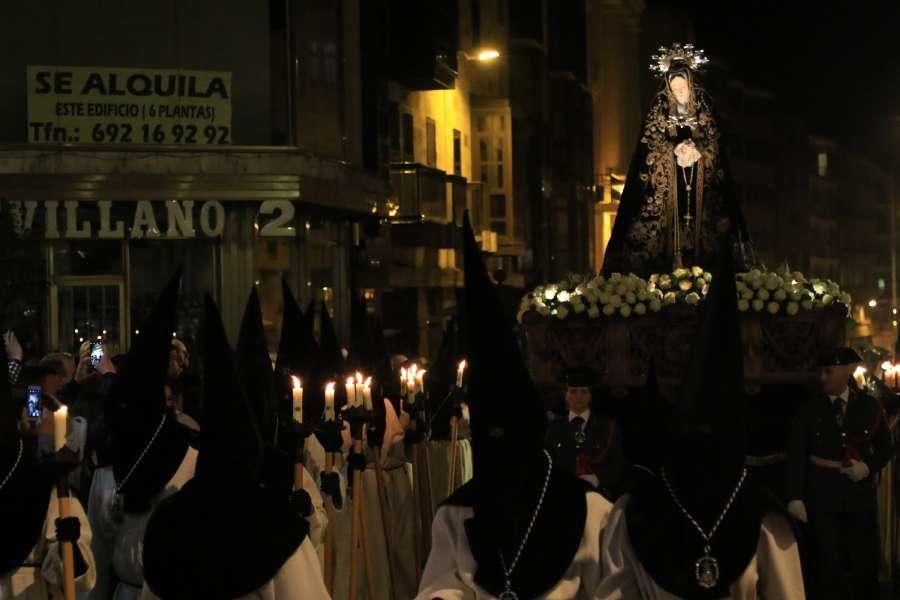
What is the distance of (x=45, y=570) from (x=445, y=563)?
80.1 inches

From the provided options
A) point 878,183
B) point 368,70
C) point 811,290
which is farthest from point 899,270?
point 811,290

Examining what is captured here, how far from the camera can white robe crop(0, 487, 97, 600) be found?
333 inches

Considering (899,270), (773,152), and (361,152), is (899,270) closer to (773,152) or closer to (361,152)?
(773,152)

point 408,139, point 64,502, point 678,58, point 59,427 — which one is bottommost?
point 64,502

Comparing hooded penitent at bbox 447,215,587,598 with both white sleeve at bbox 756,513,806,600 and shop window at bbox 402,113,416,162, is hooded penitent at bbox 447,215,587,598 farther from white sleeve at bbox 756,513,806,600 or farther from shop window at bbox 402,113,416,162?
shop window at bbox 402,113,416,162

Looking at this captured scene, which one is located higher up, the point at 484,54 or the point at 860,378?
the point at 484,54

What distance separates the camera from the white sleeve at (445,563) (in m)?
7.43

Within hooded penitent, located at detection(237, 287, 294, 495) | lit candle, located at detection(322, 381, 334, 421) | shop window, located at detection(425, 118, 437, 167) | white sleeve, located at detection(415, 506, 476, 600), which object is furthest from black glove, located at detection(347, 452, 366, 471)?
shop window, located at detection(425, 118, 437, 167)

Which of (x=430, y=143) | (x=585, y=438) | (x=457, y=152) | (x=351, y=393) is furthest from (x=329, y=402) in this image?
(x=457, y=152)

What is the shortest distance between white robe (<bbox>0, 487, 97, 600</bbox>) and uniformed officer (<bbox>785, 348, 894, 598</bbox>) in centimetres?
543

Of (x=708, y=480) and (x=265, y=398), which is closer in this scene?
(x=708, y=480)

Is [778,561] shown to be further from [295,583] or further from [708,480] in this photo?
[295,583]

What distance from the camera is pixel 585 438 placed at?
41.0 feet

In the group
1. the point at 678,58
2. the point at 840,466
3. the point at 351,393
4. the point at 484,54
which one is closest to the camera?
the point at 351,393
